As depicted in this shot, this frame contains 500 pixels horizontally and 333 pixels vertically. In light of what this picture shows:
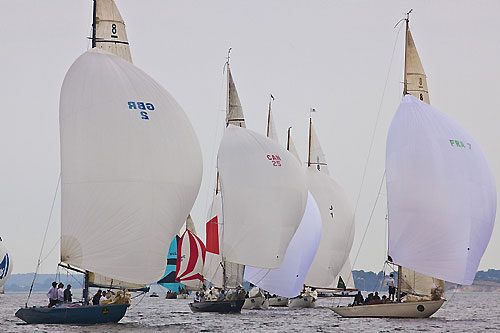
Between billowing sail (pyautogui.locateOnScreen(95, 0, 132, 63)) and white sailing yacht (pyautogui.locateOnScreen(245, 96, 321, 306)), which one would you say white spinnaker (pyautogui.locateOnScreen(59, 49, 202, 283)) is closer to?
billowing sail (pyautogui.locateOnScreen(95, 0, 132, 63))

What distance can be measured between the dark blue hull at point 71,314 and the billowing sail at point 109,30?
999 cm

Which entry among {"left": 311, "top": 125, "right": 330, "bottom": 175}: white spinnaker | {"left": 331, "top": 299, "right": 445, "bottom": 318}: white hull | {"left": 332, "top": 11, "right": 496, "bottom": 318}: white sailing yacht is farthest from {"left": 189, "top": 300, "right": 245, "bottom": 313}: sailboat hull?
{"left": 311, "top": 125, "right": 330, "bottom": 175}: white spinnaker

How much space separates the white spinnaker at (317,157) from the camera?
64.3m

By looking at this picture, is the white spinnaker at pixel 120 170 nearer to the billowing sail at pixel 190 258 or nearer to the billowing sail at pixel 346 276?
the billowing sail at pixel 190 258

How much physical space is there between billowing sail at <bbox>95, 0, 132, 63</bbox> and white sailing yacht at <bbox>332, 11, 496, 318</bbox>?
12.1 meters

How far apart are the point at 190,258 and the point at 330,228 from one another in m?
8.94

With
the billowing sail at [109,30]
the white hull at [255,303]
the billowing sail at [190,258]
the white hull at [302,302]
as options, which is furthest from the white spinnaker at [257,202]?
the white hull at [302,302]

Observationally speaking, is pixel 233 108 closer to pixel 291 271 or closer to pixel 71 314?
pixel 291 271

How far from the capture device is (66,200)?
33.5 meters

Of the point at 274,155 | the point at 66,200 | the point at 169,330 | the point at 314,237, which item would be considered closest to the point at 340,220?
the point at 314,237

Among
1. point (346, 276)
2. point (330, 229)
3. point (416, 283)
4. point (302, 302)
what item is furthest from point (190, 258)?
point (416, 283)

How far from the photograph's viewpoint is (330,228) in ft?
198

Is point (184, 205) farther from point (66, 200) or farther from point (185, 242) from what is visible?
point (185, 242)

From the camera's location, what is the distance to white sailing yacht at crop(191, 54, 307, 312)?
4438cm
